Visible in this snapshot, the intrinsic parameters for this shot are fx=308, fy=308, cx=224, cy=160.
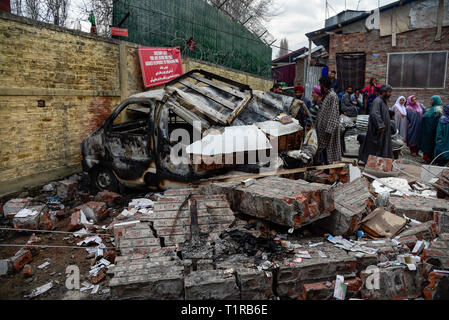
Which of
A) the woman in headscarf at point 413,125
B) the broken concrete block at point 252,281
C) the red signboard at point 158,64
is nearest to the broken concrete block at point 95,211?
the broken concrete block at point 252,281

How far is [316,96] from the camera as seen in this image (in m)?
5.78

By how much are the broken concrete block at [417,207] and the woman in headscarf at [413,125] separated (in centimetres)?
581

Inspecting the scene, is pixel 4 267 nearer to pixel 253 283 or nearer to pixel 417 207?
pixel 253 283

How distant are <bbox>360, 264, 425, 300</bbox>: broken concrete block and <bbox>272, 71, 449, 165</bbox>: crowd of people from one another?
2.80 m

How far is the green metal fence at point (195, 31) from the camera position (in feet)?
27.6

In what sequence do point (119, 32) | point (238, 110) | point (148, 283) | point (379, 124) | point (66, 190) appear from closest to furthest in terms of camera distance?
point (148, 283) < point (238, 110) < point (66, 190) < point (379, 124) < point (119, 32)

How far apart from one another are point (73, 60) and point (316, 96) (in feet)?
15.9

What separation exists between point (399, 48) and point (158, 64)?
30.2 ft

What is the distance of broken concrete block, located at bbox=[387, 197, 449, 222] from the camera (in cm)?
356

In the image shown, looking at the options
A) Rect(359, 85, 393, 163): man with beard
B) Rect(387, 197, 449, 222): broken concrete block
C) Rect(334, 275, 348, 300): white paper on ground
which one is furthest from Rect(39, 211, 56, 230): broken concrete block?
Rect(359, 85, 393, 163): man with beard

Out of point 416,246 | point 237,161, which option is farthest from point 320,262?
point 237,161

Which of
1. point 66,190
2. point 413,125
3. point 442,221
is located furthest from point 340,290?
point 413,125

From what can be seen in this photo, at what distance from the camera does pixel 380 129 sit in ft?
18.4
